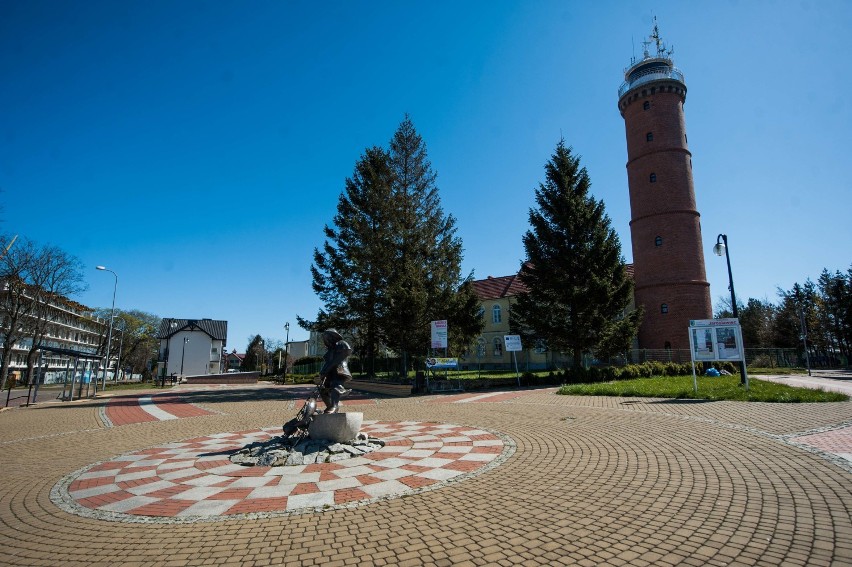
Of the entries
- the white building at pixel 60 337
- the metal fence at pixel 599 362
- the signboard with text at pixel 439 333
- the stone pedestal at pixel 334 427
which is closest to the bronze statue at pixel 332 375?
the stone pedestal at pixel 334 427

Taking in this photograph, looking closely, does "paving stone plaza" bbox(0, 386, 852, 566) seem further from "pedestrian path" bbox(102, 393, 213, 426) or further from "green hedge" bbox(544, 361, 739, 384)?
"green hedge" bbox(544, 361, 739, 384)

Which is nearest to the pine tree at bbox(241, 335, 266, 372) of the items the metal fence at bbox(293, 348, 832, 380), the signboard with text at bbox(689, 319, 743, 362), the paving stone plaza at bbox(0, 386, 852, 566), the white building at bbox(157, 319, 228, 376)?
the white building at bbox(157, 319, 228, 376)

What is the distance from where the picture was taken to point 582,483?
5.24 m

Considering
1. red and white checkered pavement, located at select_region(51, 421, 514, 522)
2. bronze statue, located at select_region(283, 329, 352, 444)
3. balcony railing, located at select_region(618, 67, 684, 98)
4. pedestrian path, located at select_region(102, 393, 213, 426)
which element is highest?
balcony railing, located at select_region(618, 67, 684, 98)

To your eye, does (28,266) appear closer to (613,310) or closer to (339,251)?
(339,251)

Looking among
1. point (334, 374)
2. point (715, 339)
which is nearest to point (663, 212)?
point (715, 339)

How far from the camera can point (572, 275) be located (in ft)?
84.0

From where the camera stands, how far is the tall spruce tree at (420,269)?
22.5 metres

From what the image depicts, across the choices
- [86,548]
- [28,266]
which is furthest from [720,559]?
[28,266]

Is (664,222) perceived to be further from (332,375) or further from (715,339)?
(332,375)

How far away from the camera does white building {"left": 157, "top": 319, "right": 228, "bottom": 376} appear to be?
58750mm

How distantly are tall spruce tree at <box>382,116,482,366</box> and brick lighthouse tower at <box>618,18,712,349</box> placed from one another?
47.4 feet

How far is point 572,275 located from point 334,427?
21178mm

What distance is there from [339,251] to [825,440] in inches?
985
